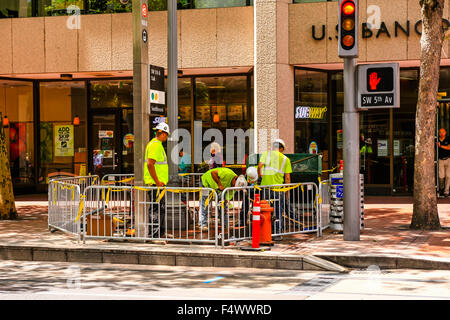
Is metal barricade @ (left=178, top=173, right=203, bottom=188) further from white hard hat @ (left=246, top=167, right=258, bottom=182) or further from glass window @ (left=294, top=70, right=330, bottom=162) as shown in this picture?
white hard hat @ (left=246, top=167, right=258, bottom=182)

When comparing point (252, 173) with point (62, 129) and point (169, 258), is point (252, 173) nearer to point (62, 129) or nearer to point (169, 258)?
point (169, 258)

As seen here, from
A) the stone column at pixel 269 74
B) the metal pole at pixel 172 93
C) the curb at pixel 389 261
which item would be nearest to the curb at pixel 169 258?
the curb at pixel 389 261

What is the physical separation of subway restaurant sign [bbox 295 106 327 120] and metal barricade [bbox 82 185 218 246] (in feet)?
25.2

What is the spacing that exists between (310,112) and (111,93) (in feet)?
21.5

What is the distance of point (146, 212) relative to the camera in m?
10.5

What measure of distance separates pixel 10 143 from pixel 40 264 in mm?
12393

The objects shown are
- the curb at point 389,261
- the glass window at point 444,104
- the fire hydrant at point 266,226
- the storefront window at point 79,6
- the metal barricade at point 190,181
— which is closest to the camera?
the curb at point 389,261

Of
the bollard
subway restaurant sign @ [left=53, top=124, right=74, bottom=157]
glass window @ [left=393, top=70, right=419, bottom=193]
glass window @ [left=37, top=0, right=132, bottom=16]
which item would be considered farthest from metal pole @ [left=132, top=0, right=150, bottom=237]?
subway restaurant sign @ [left=53, top=124, right=74, bottom=157]

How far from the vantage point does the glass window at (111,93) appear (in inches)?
802

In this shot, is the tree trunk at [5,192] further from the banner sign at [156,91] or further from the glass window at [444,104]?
the glass window at [444,104]

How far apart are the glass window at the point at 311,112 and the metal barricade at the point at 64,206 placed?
840 centimetres

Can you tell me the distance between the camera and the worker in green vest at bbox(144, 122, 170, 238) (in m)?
10.5

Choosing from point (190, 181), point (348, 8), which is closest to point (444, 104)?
point (190, 181)
